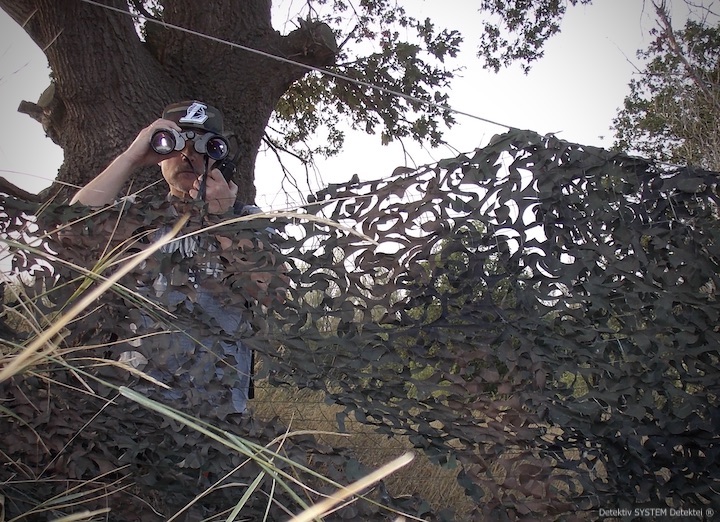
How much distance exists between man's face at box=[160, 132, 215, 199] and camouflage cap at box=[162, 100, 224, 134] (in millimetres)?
64

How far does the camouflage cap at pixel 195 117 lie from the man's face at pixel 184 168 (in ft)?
0.21

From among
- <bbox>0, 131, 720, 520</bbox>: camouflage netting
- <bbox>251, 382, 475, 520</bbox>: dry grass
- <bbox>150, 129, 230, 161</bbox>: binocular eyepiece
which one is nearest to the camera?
<bbox>0, 131, 720, 520</bbox>: camouflage netting

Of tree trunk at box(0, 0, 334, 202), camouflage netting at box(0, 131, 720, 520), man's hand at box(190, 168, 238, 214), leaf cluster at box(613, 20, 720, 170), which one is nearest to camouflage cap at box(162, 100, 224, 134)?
man's hand at box(190, 168, 238, 214)

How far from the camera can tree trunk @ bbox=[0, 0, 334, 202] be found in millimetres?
2980

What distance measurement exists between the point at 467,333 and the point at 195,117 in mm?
1169

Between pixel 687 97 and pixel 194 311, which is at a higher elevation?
pixel 687 97

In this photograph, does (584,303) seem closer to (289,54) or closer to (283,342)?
(283,342)

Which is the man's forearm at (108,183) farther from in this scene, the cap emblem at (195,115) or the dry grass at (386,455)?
the dry grass at (386,455)

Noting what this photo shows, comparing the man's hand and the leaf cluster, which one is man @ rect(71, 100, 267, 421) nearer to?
the man's hand

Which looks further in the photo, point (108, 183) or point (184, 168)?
point (184, 168)

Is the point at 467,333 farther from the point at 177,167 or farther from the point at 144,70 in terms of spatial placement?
the point at 144,70

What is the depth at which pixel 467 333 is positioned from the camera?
1688 millimetres

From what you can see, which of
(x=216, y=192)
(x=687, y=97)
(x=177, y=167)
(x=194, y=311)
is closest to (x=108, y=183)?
(x=177, y=167)

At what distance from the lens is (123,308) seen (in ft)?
5.75
